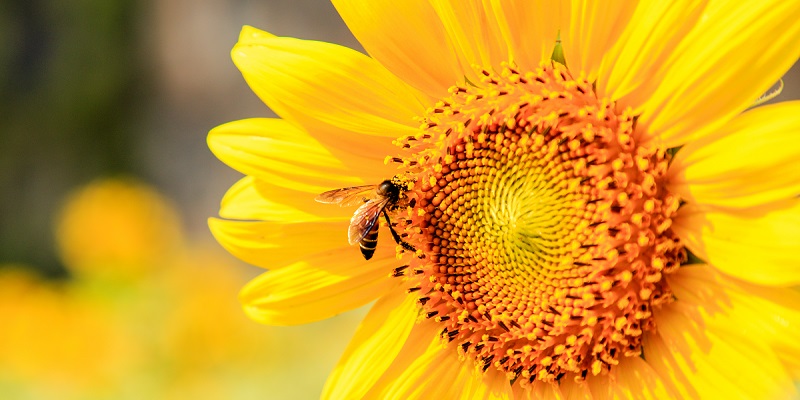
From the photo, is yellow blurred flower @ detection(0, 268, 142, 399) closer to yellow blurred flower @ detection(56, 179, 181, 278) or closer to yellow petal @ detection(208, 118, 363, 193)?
yellow blurred flower @ detection(56, 179, 181, 278)

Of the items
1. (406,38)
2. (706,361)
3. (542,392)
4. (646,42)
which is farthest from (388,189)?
(706,361)

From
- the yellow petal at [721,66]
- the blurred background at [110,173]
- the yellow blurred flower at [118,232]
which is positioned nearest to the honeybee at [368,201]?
the yellow petal at [721,66]

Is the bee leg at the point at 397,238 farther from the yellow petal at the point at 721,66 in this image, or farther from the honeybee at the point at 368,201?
the yellow petal at the point at 721,66

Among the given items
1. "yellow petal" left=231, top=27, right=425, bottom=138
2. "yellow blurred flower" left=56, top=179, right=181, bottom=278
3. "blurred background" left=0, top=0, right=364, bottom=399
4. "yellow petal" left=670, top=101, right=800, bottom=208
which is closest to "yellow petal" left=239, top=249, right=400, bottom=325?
"yellow petal" left=231, top=27, right=425, bottom=138

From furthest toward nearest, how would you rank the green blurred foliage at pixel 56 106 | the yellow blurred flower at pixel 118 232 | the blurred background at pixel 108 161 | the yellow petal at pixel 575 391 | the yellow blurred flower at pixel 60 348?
the green blurred foliage at pixel 56 106, the yellow blurred flower at pixel 118 232, the blurred background at pixel 108 161, the yellow blurred flower at pixel 60 348, the yellow petal at pixel 575 391

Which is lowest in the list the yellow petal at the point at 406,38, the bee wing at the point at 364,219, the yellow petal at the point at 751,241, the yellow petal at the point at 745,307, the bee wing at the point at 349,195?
the yellow petal at the point at 745,307

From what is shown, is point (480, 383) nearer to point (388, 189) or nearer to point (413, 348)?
point (413, 348)

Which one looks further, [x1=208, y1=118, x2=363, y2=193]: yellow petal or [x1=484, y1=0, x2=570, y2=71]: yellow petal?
[x1=208, y1=118, x2=363, y2=193]: yellow petal
